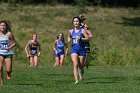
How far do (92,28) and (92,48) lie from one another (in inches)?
696

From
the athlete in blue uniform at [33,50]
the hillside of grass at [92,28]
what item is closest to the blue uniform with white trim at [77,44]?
the athlete in blue uniform at [33,50]

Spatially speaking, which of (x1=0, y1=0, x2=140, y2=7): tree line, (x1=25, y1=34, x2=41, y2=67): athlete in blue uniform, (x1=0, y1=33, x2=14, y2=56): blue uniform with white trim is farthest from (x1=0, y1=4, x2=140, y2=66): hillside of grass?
(x1=0, y1=33, x2=14, y2=56): blue uniform with white trim

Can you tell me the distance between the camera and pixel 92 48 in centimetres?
3397

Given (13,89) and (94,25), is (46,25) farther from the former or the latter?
(13,89)

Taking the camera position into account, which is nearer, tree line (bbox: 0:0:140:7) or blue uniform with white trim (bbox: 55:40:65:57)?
blue uniform with white trim (bbox: 55:40:65:57)

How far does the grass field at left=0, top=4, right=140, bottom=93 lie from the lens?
55.2 ft

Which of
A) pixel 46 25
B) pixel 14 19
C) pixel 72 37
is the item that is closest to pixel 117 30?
pixel 46 25

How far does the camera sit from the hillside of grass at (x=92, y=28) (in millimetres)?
34806

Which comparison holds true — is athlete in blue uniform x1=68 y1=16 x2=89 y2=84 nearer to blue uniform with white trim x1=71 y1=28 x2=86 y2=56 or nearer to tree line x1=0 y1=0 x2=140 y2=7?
blue uniform with white trim x1=71 y1=28 x2=86 y2=56

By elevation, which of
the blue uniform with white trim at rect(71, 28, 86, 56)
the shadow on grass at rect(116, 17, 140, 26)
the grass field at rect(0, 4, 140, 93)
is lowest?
the shadow on grass at rect(116, 17, 140, 26)

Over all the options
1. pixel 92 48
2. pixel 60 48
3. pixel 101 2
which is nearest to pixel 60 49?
pixel 60 48

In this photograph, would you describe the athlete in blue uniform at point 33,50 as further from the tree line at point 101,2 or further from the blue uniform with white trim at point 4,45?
the tree line at point 101,2

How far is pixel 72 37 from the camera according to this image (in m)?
17.2

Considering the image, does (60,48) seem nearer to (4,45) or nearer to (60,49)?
(60,49)
